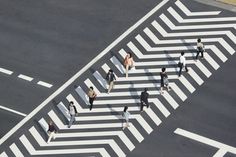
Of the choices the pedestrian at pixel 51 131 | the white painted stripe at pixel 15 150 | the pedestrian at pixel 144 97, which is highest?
the white painted stripe at pixel 15 150

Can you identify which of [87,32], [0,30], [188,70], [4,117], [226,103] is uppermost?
[0,30]

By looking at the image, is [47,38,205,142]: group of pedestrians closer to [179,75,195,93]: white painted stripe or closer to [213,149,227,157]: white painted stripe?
[179,75,195,93]: white painted stripe

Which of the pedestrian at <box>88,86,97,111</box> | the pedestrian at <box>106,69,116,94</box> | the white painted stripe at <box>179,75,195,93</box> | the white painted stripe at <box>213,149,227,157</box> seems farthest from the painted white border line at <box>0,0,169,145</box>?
the white painted stripe at <box>213,149,227,157</box>

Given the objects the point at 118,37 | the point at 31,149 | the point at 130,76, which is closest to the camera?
the point at 31,149

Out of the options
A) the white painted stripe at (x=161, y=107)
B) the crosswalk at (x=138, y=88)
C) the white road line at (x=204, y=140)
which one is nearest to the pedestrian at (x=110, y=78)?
the crosswalk at (x=138, y=88)

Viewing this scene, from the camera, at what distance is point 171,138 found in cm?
4231

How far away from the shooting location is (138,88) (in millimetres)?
46344

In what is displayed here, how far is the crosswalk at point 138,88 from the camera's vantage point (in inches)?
1672


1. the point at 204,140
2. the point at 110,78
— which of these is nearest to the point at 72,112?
the point at 110,78

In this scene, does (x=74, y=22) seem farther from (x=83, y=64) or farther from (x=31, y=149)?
(x=31, y=149)

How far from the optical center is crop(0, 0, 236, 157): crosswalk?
4247 cm

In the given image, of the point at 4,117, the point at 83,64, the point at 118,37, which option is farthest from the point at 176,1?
the point at 4,117

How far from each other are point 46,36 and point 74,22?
110 inches

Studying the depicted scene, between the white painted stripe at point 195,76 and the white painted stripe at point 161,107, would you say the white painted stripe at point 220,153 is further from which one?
the white painted stripe at point 195,76
